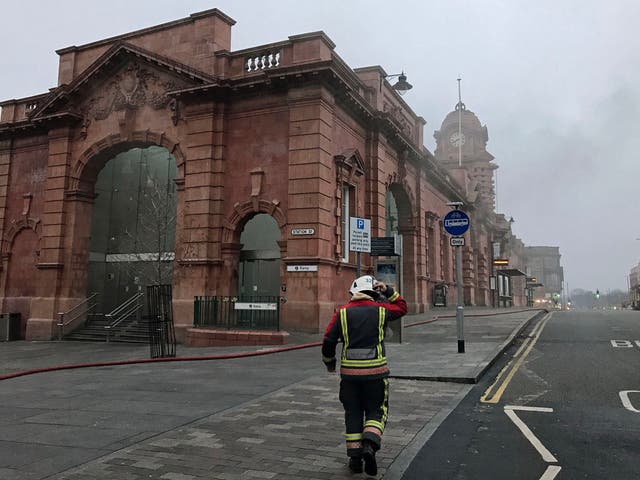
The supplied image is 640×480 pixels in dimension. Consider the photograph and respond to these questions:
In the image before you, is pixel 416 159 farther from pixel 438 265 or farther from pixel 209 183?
pixel 209 183

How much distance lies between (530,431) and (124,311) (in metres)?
20.9

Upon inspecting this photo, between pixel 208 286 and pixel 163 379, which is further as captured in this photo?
pixel 208 286

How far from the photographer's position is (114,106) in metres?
21.7

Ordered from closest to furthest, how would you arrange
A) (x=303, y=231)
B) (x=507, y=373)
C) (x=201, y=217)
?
1. (x=507, y=373)
2. (x=303, y=231)
3. (x=201, y=217)

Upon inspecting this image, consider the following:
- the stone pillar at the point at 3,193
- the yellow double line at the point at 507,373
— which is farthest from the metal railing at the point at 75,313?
the yellow double line at the point at 507,373

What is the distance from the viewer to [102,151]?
2173cm

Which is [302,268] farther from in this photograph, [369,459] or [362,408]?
[369,459]

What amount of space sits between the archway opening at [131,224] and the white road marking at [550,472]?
19.9 m

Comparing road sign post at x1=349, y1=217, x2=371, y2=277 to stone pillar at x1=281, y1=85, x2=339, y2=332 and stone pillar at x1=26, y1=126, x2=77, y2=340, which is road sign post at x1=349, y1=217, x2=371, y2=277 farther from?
stone pillar at x1=26, y1=126, x2=77, y2=340

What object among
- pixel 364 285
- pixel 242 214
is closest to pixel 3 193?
pixel 242 214

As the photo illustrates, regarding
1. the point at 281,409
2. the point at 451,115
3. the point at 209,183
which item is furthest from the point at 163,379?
the point at 451,115

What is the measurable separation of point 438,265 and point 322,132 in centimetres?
1786

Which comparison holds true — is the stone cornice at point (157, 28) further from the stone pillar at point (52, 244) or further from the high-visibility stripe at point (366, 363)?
the high-visibility stripe at point (366, 363)

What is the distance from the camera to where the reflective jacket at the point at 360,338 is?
4738mm
